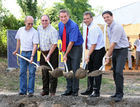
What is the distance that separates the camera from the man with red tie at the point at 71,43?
4141 millimetres

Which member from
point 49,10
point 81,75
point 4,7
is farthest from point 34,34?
point 49,10

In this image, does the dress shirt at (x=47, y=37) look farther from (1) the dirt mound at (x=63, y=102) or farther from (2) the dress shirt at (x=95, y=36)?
(1) the dirt mound at (x=63, y=102)

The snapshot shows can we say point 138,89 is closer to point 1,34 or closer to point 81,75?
point 81,75

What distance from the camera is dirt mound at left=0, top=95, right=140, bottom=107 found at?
12.6ft

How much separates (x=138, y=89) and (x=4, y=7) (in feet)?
34.1

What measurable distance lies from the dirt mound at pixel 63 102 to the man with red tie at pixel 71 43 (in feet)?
1.34

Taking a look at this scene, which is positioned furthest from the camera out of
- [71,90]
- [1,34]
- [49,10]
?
[49,10]

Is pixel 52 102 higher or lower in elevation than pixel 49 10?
lower

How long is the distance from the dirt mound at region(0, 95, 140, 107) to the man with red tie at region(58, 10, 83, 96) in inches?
16.1

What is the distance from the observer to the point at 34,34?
14.3 feet

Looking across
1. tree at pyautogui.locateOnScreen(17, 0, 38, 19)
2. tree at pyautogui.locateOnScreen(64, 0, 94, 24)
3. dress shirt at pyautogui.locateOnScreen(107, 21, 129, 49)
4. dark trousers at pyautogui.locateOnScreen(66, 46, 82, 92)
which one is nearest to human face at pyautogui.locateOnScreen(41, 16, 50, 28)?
dark trousers at pyautogui.locateOnScreen(66, 46, 82, 92)

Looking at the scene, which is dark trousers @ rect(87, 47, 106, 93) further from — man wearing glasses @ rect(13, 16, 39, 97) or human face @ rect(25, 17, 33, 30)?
human face @ rect(25, 17, 33, 30)

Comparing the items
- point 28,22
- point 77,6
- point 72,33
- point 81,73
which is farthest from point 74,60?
point 77,6

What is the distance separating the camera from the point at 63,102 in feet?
12.9
